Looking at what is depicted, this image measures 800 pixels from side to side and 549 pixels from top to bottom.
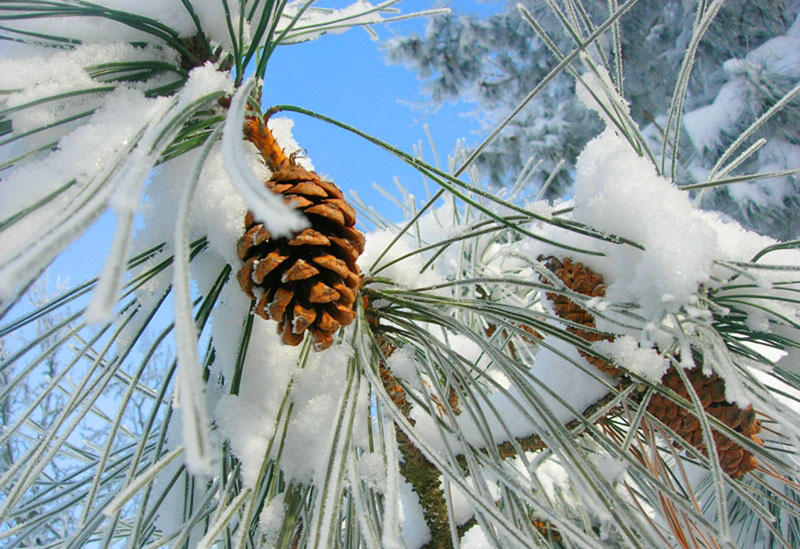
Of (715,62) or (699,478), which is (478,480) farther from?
(715,62)

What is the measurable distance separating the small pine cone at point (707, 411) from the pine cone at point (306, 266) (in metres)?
0.27

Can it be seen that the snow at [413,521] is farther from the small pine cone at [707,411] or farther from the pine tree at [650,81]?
the pine tree at [650,81]

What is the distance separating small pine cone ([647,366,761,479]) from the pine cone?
0.90ft

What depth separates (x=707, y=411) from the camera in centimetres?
43

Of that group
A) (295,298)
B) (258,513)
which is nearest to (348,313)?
(295,298)

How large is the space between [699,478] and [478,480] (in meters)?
0.50

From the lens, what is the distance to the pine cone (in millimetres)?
321

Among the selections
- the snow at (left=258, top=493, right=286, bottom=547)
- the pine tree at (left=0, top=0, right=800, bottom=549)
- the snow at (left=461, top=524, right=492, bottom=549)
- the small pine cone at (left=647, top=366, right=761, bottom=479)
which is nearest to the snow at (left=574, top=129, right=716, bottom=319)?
the pine tree at (left=0, top=0, right=800, bottom=549)

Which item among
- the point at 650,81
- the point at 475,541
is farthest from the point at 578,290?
the point at 650,81

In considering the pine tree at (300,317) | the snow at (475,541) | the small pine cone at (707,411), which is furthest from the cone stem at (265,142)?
the snow at (475,541)

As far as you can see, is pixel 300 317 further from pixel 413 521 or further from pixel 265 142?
pixel 413 521

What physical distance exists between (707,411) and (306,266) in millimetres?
344

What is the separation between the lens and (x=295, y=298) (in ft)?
1.09

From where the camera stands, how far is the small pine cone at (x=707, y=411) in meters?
0.43
